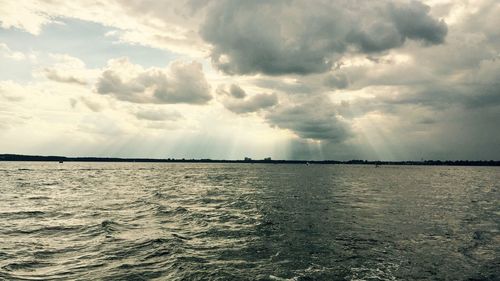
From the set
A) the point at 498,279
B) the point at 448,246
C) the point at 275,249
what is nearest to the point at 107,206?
the point at 275,249

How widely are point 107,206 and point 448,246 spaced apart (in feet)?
123

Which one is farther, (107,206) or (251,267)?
(107,206)

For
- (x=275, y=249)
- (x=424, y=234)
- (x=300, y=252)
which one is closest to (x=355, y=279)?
(x=300, y=252)

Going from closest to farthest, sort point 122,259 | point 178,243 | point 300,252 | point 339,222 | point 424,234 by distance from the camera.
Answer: point 122,259, point 300,252, point 178,243, point 424,234, point 339,222

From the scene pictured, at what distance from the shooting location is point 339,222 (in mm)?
32562

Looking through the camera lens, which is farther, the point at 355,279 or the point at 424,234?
the point at 424,234

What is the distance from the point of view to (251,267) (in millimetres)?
18094

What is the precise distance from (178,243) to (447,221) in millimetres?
28244

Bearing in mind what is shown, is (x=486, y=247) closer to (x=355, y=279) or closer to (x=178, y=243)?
(x=355, y=279)

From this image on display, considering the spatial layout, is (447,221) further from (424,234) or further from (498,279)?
(498,279)

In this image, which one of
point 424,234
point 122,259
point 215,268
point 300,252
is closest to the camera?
point 215,268

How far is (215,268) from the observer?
57.9 feet

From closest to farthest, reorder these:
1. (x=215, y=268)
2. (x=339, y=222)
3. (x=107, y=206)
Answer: (x=215, y=268) → (x=339, y=222) → (x=107, y=206)

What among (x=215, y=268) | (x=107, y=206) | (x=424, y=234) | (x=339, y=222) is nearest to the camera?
(x=215, y=268)
